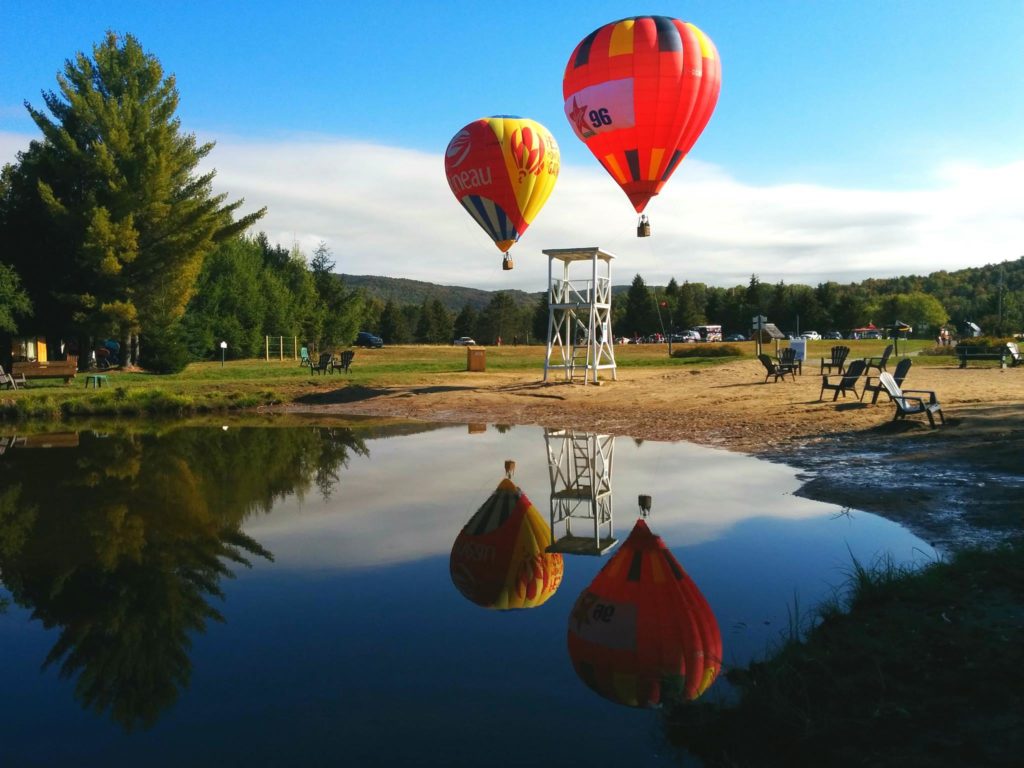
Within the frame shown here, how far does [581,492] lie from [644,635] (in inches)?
224

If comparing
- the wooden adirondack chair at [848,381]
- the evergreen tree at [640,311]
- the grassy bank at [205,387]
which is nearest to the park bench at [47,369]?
the grassy bank at [205,387]

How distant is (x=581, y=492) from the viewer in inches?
467

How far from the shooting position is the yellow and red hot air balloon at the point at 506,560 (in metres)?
7.45

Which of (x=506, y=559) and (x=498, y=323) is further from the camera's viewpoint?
(x=498, y=323)

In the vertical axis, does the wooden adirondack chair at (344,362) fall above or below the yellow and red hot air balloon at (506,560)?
above

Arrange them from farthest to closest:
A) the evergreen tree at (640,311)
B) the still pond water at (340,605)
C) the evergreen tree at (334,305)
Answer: the evergreen tree at (640,311) → the evergreen tree at (334,305) → the still pond water at (340,605)

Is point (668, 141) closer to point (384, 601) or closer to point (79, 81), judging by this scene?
point (384, 601)

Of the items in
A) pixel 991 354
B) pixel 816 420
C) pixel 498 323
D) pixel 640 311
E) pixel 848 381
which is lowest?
pixel 816 420

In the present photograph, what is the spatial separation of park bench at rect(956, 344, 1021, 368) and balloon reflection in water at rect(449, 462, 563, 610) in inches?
1170

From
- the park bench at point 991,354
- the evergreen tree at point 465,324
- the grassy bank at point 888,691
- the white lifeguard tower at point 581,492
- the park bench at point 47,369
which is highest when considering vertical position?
the evergreen tree at point 465,324

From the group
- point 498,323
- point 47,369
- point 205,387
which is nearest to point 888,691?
point 205,387

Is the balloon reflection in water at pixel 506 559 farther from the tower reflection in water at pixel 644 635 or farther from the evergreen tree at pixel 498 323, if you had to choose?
the evergreen tree at pixel 498 323

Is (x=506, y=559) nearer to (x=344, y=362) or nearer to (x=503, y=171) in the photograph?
(x=503, y=171)

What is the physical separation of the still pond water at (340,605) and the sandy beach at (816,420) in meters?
0.80
